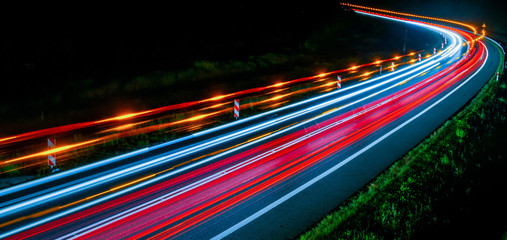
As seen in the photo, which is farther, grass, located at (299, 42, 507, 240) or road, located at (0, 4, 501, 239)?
road, located at (0, 4, 501, 239)

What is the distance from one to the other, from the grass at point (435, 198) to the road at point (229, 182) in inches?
22.5

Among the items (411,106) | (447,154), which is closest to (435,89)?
(411,106)

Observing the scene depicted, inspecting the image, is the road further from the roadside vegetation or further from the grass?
the roadside vegetation

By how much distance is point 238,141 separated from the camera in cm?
1198

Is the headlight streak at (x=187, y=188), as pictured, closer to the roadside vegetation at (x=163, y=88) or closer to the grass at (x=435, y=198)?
the grass at (x=435, y=198)

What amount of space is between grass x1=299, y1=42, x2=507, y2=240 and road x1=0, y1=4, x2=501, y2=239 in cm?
57

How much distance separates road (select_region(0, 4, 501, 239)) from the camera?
670 centimetres

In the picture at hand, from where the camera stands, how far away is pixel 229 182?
336 inches

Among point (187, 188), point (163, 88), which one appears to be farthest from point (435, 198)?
point (163, 88)

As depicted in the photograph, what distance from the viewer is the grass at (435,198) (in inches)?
244

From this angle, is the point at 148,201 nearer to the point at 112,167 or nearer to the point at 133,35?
the point at 112,167

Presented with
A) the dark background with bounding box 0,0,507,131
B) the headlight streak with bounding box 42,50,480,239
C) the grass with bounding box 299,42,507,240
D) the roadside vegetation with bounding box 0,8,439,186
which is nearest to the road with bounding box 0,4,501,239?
the headlight streak with bounding box 42,50,480,239

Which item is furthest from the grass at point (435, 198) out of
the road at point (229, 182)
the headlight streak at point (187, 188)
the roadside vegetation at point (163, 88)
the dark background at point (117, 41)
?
the dark background at point (117, 41)

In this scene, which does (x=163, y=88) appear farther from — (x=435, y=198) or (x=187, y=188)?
(x=435, y=198)
